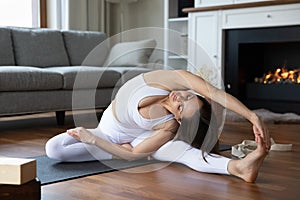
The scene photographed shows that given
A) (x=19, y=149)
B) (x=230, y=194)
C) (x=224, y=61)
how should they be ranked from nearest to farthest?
(x=230, y=194) < (x=19, y=149) < (x=224, y=61)

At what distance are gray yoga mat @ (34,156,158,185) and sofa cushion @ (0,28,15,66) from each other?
5.38 feet

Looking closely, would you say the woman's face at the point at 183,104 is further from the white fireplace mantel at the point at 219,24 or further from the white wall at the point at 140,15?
the white wall at the point at 140,15

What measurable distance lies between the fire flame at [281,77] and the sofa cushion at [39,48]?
73.7 inches

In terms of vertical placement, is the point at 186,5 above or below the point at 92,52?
above

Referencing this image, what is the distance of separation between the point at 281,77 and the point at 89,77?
191 cm

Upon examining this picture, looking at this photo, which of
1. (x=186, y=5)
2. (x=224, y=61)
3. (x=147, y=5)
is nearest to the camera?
(x=224, y=61)

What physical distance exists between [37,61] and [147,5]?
83.0 inches

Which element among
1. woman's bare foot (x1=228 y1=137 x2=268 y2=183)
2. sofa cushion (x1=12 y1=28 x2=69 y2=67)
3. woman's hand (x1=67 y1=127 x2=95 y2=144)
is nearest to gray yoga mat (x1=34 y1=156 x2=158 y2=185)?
woman's hand (x1=67 y1=127 x2=95 y2=144)

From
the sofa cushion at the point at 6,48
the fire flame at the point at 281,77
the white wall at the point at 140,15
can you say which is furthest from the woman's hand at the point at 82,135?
the white wall at the point at 140,15

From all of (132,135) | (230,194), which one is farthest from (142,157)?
(230,194)

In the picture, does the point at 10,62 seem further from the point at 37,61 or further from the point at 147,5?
the point at 147,5

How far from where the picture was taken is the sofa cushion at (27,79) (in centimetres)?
320

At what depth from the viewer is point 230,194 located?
172 centimetres

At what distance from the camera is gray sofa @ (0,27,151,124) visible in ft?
10.7
